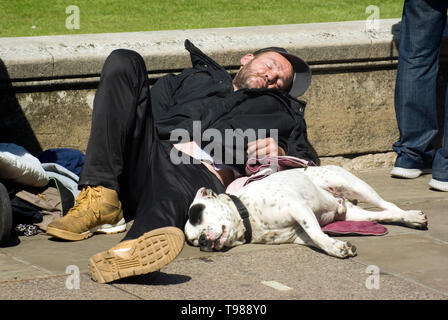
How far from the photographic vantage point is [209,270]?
3.92 metres

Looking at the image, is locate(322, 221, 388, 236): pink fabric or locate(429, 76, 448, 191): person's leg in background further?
locate(429, 76, 448, 191): person's leg in background

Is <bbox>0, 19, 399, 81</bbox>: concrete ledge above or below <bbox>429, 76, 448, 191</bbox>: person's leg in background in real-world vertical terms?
above

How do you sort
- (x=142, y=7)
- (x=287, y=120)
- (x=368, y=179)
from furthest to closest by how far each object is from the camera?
(x=142, y=7) < (x=368, y=179) < (x=287, y=120)

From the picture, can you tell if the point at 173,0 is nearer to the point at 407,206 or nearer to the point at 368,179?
the point at 368,179

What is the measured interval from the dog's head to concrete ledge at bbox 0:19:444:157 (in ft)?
5.18

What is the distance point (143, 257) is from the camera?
3541mm

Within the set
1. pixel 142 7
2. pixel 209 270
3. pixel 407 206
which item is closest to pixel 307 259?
pixel 209 270

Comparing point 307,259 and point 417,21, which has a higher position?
point 417,21

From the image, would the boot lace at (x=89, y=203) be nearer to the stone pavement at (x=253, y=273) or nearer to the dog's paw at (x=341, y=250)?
the stone pavement at (x=253, y=273)

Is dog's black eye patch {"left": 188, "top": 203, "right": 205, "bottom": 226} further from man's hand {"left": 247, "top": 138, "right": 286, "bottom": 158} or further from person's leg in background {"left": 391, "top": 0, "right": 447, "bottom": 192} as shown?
person's leg in background {"left": 391, "top": 0, "right": 447, "bottom": 192}

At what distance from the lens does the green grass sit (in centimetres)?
754

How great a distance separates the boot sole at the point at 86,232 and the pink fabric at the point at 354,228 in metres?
1.21

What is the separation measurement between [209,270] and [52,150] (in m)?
1.75

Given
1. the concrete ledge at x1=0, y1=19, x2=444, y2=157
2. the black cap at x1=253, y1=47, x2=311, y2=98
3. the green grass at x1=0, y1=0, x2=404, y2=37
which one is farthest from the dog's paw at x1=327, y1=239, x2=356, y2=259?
the green grass at x1=0, y1=0, x2=404, y2=37
